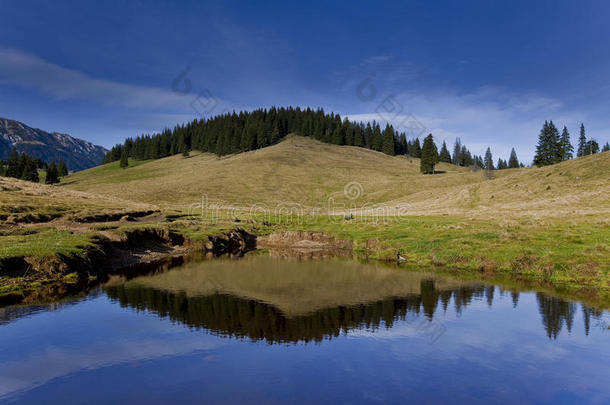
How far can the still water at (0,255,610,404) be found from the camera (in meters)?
12.8

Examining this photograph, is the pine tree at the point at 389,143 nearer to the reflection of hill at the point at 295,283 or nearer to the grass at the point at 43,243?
the reflection of hill at the point at 295,283

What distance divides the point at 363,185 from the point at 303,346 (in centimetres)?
10084

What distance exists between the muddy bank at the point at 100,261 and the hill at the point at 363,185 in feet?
115

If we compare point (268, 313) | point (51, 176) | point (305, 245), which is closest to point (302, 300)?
point (268, 313)

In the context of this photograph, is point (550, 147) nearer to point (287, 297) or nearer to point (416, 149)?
point (416, 149)

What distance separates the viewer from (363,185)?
115m

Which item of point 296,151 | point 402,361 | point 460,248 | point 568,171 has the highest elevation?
point 296,151

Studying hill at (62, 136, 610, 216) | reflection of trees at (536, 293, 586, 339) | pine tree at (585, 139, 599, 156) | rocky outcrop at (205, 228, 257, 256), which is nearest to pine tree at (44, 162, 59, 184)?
hill at (62, 136, 610, 216)

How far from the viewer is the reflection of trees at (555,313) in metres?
19.4

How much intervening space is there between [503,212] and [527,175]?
29.9m

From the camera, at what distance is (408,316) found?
70.2ft

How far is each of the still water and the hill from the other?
36.3 meters

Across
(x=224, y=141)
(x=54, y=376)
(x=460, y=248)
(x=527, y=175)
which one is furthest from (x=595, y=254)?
(x=224, y=141)

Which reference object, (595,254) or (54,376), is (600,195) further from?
(54,376)
